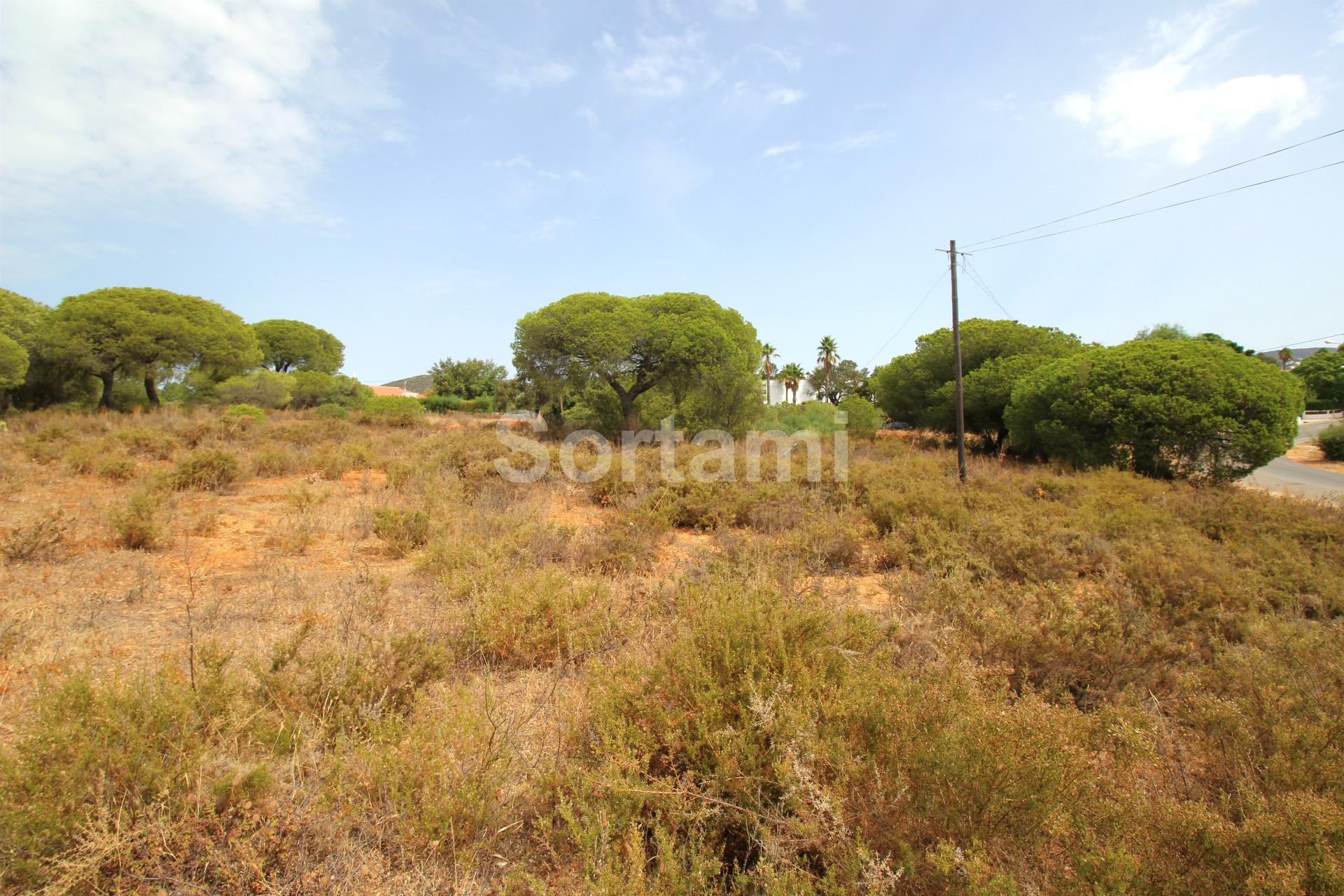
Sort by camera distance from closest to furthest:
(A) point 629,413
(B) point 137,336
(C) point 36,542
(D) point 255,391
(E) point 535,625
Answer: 1. (E) point 535,625
2. (C) point 36,542
3. (B) point 137,336
4. (A) point 629,413
5. (D) point 255,391

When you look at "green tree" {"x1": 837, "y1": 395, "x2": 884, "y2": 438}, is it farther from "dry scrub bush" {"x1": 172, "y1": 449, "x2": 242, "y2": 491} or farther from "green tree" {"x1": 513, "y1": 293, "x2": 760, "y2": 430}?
"dry scrub bush" {"x1": 172, "y1": 449, "x2": 242, "y2": 491}

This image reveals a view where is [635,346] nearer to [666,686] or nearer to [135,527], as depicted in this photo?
[135,527]

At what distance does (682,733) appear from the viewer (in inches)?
97.1

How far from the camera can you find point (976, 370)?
62.9 feet

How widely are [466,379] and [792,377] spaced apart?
37.1m

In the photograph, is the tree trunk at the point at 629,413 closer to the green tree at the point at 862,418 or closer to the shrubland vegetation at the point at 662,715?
the green tree at the point at 862,418

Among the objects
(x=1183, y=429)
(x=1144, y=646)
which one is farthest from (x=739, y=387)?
(x=1144, y=646)

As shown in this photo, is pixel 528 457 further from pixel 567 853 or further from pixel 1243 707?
pixel 1243 707

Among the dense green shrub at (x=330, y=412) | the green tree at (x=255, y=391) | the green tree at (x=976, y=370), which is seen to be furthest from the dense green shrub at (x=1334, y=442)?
the green tree at (x=255, y=391)

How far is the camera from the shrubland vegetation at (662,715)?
1834mm

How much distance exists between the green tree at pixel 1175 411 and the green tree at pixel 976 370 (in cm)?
462

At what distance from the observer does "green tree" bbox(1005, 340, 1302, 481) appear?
10516 mm

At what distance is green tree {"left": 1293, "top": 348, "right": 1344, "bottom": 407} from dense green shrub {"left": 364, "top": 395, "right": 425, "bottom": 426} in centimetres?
5905

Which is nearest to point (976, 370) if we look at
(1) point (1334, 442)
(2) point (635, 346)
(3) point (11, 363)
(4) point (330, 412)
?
(2) point (635, 346)
